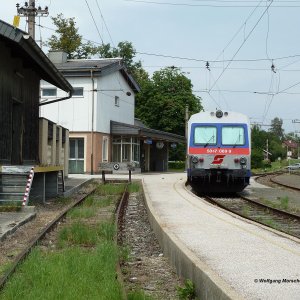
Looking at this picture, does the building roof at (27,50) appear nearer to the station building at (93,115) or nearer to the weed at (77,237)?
the weed at (77,237)

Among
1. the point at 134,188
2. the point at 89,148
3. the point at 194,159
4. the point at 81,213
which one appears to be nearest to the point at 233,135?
the point at 194,159

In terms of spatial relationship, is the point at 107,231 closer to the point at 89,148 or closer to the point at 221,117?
the point at 221,117

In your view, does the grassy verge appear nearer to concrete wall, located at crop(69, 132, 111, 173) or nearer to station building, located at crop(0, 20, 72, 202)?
station building, located at crop(0, 20, 72, 202)

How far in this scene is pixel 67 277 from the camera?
5945 millimetres

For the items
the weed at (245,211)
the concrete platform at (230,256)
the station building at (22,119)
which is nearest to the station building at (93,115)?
the station building at (22,119)

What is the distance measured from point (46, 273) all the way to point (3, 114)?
31.7ft

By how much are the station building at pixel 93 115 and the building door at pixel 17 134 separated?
651 inches

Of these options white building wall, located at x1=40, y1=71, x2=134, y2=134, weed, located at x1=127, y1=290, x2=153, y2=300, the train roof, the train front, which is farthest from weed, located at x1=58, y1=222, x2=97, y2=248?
white building wall, located at x1=40, y1=71, x2=134, y2=134

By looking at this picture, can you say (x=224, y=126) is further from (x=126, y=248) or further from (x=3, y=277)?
(x=3, y=277)

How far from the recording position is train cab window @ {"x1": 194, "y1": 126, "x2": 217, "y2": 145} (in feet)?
64.1

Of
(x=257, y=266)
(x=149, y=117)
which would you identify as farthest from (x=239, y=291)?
(x=149, y=117)

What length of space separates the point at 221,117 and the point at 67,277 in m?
14.7

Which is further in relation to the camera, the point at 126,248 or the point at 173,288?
the point at 126,248

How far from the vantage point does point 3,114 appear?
49.4 ft
